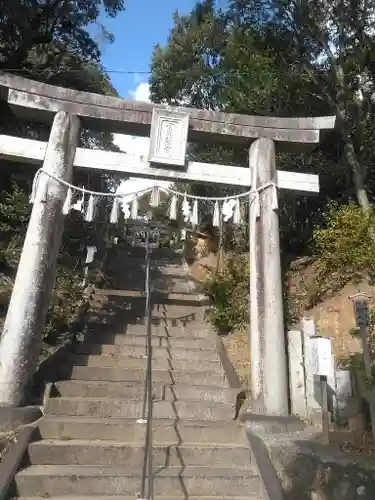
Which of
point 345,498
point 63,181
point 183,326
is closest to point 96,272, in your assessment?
point 183,326

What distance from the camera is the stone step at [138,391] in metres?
6.18

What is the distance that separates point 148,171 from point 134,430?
410 centimetres

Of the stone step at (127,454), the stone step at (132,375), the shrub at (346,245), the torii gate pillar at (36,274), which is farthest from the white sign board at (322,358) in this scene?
the torii gate pillar at (36,274)

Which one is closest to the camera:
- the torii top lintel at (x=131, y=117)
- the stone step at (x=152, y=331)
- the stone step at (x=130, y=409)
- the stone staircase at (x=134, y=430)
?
the stone staircase at (x=134, y=430)

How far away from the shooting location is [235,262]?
10.5 m

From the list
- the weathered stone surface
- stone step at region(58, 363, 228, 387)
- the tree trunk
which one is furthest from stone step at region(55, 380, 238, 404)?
the tree trunk

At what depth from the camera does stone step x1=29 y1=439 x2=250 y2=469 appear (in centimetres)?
486

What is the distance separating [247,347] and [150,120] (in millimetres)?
4573

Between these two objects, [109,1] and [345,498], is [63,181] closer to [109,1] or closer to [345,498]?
[345,498]

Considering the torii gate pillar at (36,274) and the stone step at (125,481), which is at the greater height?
the torii gate pillar at (36,274)

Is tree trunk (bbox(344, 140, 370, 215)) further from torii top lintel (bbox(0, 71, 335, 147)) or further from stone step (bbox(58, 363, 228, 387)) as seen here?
stone step (bbox(58, 363, 228, 387))

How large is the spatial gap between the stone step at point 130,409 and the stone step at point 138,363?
115cm

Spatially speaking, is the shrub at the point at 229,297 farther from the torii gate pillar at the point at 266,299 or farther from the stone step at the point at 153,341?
the torii gate pillar at the point at 266,299

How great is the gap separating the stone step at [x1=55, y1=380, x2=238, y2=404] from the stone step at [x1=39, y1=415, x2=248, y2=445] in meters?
0.59
